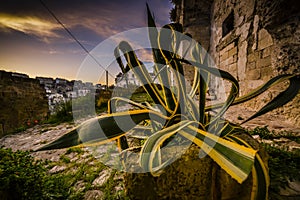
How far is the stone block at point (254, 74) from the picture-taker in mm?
2758

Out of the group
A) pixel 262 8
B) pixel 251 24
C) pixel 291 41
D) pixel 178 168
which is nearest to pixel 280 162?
pixel 178 168

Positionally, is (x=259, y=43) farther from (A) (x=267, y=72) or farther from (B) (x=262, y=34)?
(A) (x=267, y=72)

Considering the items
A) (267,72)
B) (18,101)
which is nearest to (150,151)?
(267,72)

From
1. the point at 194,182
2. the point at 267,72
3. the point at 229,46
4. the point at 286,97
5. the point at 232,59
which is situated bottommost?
the point at 194,182

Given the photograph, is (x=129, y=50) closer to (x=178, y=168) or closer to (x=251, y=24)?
(x=178, y=168)

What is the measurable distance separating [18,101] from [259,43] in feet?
26.9

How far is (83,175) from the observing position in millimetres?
1217

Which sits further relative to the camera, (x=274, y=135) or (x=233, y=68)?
(x=233, y=68)

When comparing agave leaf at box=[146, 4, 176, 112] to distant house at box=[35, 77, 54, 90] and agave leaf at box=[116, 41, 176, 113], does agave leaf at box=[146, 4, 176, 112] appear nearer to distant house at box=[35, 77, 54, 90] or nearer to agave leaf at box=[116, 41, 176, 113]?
agave leaf at box=[116, 41, 176, 113]

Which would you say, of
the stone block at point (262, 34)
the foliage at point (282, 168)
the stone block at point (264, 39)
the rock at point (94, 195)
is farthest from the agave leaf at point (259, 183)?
the stone block at point (262, 34)

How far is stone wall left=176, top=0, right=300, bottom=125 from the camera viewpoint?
6.55 ft

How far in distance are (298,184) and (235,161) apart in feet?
2.74

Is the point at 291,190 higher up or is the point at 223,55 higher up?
the point at 223,55

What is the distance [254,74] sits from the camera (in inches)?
113
